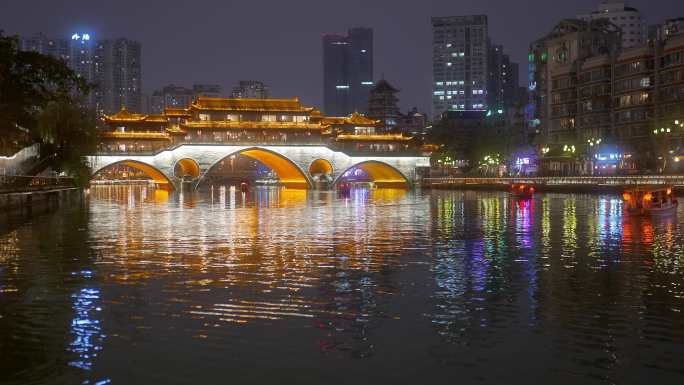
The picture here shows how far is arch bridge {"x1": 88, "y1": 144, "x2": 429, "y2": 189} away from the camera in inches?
3696

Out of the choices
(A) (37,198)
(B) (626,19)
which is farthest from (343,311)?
(B) (626,19)

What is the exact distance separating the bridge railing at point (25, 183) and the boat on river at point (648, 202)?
102 feet

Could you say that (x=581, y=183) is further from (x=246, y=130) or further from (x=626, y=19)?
(x=626, y=19)

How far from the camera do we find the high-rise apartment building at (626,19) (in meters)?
169

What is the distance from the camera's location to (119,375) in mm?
9039

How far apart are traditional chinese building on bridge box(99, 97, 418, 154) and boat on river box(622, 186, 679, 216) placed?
211 ft

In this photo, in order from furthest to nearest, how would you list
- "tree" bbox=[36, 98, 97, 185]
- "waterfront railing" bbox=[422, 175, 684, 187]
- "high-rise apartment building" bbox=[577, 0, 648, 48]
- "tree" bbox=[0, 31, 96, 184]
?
"high-rise apartment building" bbox=[577, 0, 648, 48]
"waterfront railing" bbox=[422, 175, 684, 187]
"tree" bbox=[36, 98, 97, 185]
"tree" bbox=[0, 31, 96, 184]

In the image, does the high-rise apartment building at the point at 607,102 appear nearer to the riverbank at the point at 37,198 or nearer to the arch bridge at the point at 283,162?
the arch bridge at the point at 283,162

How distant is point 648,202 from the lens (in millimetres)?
37062


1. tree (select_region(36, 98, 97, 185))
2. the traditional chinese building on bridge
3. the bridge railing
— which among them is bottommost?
the bridge railing

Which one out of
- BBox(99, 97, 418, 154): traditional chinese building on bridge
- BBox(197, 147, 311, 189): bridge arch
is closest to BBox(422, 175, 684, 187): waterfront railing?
BBox(99, 97, 418, 154): traditional chinese building on bridge

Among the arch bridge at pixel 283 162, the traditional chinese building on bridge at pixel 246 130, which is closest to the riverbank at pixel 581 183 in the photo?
the arch bridge at pixel 283 162

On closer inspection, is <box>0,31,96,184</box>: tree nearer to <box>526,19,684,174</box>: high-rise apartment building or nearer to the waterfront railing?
the waterfront railing

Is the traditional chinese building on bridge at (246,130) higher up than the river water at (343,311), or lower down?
higher up
